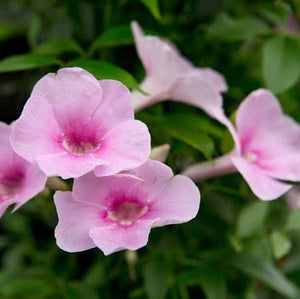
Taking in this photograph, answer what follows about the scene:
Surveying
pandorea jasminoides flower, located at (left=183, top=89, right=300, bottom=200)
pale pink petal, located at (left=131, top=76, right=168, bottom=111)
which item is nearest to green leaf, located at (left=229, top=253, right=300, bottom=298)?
pandorea jasminoides flower, located at (left=183, top=89, right=300, bottom=200)

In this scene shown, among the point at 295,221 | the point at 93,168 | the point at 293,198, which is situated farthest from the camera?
the point at 293,198

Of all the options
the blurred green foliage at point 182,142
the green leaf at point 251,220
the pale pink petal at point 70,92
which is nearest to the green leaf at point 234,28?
the blurred green foliage at point 182,142

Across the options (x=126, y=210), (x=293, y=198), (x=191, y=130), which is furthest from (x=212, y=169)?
(x=293, y=198)

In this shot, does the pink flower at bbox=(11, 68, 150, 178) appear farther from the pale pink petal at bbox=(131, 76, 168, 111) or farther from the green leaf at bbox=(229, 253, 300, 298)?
the green leaf at bbox=(229, 253, 300, 298)

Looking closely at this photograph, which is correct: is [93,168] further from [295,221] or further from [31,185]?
[295,221]

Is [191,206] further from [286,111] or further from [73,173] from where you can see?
[286,111]

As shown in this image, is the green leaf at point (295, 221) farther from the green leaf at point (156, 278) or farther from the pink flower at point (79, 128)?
the pink flower at point (79, 128)

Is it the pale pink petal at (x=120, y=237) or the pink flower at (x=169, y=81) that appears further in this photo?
the pink flower at (x=169, y=81)
